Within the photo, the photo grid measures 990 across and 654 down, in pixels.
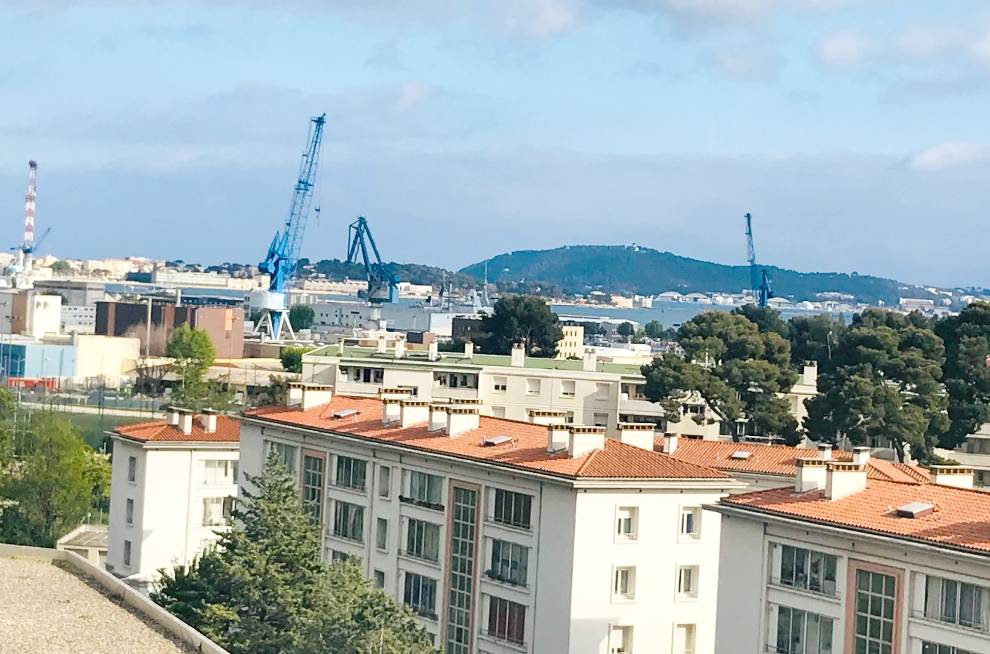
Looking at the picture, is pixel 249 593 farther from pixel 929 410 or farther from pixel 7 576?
pixel 929 410

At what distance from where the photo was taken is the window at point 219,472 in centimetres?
4147

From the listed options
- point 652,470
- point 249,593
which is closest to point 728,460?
point 652,470

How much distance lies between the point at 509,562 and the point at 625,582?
6.96 feet

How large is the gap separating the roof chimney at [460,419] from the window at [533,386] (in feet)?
97.6

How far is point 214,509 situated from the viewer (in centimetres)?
4150

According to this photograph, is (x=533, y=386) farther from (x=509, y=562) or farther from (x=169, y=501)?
(x=509, y=562)

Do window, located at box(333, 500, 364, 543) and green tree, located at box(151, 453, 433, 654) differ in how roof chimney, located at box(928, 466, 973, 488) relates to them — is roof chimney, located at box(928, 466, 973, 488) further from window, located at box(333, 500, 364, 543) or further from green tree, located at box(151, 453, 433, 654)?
window, located at box(333, 500, 364, 543)

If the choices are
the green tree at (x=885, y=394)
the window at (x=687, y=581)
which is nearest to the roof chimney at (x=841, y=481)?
the window at (x=687, y=581)

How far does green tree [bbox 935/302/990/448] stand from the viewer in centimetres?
5403

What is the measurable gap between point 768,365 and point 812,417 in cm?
372

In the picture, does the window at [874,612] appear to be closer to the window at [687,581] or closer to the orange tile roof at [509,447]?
the orange tile roof at [509,447]

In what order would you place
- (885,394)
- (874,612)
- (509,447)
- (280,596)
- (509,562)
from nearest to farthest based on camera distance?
(874,612) → (280,596) → (509,562) → (509,447) → (885,394)

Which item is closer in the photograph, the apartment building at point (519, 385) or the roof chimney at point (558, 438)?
the roof chimney at point (558, 438)

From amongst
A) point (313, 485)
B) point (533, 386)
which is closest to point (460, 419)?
point (313, 485)
